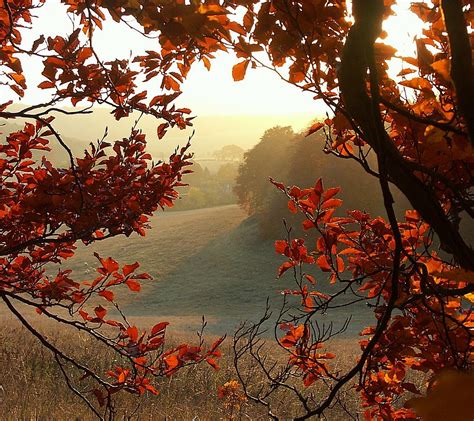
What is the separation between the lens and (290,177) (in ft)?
88.4

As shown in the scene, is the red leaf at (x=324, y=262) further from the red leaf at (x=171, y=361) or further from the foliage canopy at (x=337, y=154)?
the red leaf at (x=171, y=361)

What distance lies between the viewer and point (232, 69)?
6.07 ft

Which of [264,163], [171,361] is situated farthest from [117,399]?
[264,163]

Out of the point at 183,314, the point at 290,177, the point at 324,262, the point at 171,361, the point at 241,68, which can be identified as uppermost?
Answer: the point at 241,68

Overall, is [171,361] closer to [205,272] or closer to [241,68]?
[241,68]

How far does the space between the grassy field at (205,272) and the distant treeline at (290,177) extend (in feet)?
5.36

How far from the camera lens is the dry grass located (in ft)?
17.1

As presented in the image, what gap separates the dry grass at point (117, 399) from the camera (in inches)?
205

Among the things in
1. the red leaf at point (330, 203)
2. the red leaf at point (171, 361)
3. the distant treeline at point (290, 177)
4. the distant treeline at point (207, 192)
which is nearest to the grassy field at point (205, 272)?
the distant treeline at point (290, 177)

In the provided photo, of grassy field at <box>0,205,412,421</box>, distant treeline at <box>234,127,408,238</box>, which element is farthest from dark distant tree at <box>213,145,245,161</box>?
distant treeline at <box>234,127,408,238</box>

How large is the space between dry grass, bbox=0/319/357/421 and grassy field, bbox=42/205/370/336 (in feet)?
27.1

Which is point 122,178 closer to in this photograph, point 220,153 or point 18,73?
point 18,73

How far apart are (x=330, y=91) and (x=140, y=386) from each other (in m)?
1.97

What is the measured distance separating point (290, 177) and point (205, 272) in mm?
6614
